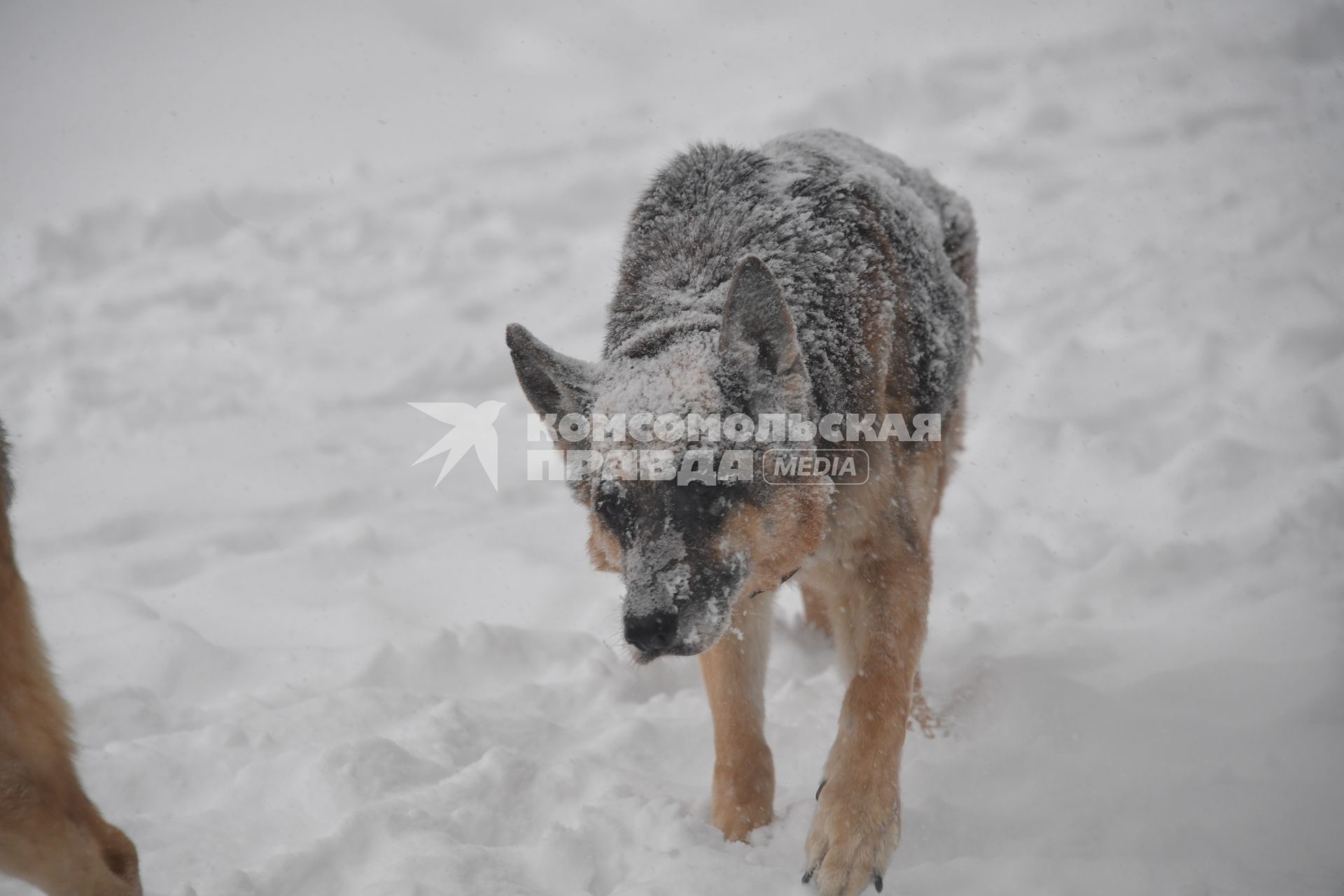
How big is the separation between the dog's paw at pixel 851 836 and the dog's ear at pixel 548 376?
154cm

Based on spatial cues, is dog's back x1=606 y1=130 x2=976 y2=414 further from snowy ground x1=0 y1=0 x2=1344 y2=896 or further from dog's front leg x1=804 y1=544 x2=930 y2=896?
snowy ground x1=0 y1=0 x2=1344 y2=896

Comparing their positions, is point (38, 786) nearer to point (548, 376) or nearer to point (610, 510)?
point (610, 510)

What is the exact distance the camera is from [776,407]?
10.1 feet

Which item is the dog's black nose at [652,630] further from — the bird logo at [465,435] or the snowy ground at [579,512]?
the bird logo at [465,435]

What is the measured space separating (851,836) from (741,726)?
77 cm

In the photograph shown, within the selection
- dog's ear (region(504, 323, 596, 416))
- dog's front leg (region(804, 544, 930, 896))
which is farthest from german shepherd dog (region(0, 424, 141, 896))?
dog's front leg (region(804, 544, 930, 896))

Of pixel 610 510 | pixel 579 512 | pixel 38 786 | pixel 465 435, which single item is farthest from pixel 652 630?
pixel 465 435

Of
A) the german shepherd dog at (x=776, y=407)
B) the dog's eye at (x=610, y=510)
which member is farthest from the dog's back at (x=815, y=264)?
the dog's eye at (x=610, y=510)

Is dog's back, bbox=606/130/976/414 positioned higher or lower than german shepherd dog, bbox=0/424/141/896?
higher

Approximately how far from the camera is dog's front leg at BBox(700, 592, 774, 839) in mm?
3576

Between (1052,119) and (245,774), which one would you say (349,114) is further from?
(245,774)

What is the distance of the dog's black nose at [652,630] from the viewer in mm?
2809

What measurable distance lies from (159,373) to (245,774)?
5.21 m

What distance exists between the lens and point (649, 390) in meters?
3.03
